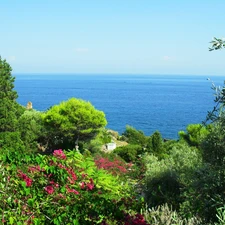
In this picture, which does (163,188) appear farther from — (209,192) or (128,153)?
(128,153)

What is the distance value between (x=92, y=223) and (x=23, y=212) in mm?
988

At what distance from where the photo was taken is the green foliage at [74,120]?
23734 millimetres

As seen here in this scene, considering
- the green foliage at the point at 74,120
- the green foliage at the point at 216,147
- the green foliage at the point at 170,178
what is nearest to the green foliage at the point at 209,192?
the green foliage at the point at 216,147

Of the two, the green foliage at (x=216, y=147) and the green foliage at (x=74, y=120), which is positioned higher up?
the green foliage at (x=216, y=147)

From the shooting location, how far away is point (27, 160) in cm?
526

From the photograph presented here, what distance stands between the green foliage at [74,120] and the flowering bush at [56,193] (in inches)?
709

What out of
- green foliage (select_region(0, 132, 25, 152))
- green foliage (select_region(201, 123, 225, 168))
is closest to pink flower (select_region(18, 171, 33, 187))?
green foliage (select_region(201, 123, 225, 168))

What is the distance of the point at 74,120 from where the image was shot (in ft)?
78.2

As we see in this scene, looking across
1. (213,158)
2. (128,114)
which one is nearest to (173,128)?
(128,114)

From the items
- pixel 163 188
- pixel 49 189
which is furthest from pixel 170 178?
pixel 49 189

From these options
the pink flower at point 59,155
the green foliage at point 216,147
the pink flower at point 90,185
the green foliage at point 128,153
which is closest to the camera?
the green foliage at point 216,147

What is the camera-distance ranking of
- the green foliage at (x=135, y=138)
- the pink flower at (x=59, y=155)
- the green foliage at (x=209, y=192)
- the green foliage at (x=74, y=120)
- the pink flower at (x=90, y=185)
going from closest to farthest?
the green foliage at (x=209, y=192) < the pink flower at (x=90, y=185) < the pink flower at (x=59, y=155) < the green foliage at (x=74, y=120) < the green foliage at (x=135, y=138)

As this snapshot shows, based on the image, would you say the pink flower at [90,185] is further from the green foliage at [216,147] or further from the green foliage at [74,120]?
the green foliage at [74,120]

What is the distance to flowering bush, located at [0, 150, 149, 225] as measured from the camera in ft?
14.4
